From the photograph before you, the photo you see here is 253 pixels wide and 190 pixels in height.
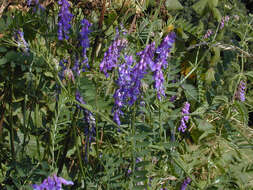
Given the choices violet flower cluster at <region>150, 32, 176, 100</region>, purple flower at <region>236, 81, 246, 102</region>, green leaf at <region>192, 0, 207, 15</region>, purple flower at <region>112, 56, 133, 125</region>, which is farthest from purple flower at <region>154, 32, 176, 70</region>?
green leaf at <region>192, 0, 207, 15</region>

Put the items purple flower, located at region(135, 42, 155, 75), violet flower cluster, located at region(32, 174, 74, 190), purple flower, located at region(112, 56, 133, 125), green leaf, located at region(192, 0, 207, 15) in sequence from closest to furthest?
1. violet flower cluster, located at region(32, 174, 74, 190)
2. purple flower, located at region(135, 42, 155, 75)
3. purple flower, located at region(112, 56, 133, 125)
4. green leaf, located at region(192, 0, 207, 15)

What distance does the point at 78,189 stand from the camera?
1186 mm

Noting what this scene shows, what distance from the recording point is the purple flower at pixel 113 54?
45.0 inches

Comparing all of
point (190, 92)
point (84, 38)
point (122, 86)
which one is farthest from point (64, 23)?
point (190, 92)

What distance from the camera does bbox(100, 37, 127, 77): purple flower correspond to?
1.14 m

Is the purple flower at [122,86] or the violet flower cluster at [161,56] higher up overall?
the violet flower cluster at [161,56]

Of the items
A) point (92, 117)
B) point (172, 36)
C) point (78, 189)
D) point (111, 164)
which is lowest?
point (78, 189)

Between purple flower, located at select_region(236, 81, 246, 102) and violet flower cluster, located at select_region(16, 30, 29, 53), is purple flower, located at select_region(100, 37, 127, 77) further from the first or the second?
purple flower, located at select_region(236, 81, 246, 102)

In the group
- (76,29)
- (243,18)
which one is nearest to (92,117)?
(76,29)

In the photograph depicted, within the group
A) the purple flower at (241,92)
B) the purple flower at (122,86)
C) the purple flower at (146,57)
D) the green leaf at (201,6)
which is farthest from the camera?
the green leaf at (201,6)

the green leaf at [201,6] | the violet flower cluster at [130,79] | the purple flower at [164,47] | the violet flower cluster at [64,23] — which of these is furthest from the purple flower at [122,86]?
the green leaf at [201,6]

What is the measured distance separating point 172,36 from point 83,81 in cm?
30

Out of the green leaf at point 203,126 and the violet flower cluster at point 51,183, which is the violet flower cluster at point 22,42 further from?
the green leaf at point 203,126

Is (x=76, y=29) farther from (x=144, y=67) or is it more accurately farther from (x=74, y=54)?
(x=144, y=67)
